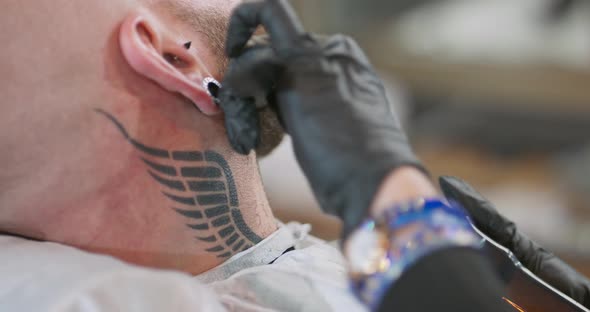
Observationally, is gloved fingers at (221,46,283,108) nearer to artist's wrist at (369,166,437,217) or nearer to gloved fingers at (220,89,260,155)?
gloved fingers at (220,89,260,155)

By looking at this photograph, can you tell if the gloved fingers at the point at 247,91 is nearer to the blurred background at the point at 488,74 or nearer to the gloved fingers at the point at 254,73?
the gloved fingers at the point at 254,73

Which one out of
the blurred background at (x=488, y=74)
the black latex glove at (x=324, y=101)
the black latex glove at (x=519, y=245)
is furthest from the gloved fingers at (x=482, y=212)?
the blurred background at (x=488, y=74)

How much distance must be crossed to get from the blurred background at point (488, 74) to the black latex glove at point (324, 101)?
2.01 metres

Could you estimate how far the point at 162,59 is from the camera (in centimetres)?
108

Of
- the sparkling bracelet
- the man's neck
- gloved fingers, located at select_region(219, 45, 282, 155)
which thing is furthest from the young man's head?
the sparkling bracelet

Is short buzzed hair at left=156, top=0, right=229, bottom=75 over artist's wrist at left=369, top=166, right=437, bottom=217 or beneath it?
over

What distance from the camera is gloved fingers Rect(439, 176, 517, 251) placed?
1222 millimetres

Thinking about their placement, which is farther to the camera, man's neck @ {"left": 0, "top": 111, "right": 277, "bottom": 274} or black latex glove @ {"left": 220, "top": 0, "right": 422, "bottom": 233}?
man's neck @ {"left": 0, "top": 111, "right": 277, "bottom": 274}

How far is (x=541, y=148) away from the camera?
5012 mm

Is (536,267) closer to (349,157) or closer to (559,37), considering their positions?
(349,157)

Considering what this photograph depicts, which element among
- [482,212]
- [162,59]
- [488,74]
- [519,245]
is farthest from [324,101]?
[488,74]

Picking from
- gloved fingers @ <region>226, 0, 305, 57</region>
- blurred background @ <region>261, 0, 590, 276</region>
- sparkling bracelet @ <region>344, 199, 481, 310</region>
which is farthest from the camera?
blurred background @ <region>261, 0, 590, 276</region>

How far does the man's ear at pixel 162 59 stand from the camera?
3.49ft

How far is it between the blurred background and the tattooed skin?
177 centimetres
